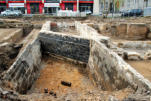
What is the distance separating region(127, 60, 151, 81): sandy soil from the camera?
4.33 m

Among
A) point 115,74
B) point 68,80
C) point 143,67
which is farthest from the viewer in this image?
point 68,80

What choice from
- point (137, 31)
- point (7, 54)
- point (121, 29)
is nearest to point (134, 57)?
point (7, 54)

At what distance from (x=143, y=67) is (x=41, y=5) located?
106 ft

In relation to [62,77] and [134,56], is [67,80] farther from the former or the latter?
[134,56]

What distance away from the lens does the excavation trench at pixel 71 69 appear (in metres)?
3.67

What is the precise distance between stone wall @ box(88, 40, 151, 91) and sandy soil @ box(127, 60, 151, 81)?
961mm

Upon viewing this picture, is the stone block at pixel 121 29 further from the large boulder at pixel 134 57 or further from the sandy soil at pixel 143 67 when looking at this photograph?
the sandy soil at pixel 143 67

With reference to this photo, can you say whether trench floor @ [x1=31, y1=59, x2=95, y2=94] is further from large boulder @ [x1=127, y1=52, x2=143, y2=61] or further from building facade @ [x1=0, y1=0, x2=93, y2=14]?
building facade @ [x1=0, y1=0, x2=93, y2=14]

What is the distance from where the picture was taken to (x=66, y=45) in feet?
25.6

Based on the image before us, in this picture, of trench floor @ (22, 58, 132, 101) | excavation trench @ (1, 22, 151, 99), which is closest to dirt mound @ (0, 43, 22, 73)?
excavation trench @ (1, 22, 151, 99)

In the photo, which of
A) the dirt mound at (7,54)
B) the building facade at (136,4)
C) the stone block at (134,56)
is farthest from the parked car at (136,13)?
the dirt mound at (7,54)

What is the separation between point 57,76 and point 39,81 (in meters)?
0.79

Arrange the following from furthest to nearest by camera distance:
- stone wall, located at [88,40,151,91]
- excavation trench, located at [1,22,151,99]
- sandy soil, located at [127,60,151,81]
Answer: sandy soil, located at [127,60,151,81] → excavation trench, located at [1,22,151,99] → stone wall, located at [88,40,151,91]

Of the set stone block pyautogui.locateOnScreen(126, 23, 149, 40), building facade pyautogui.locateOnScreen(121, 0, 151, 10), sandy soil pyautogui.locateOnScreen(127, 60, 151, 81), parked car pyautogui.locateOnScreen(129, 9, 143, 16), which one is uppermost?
building facade pyautogui.locateOnScreen(121, 0, 151, 10)
